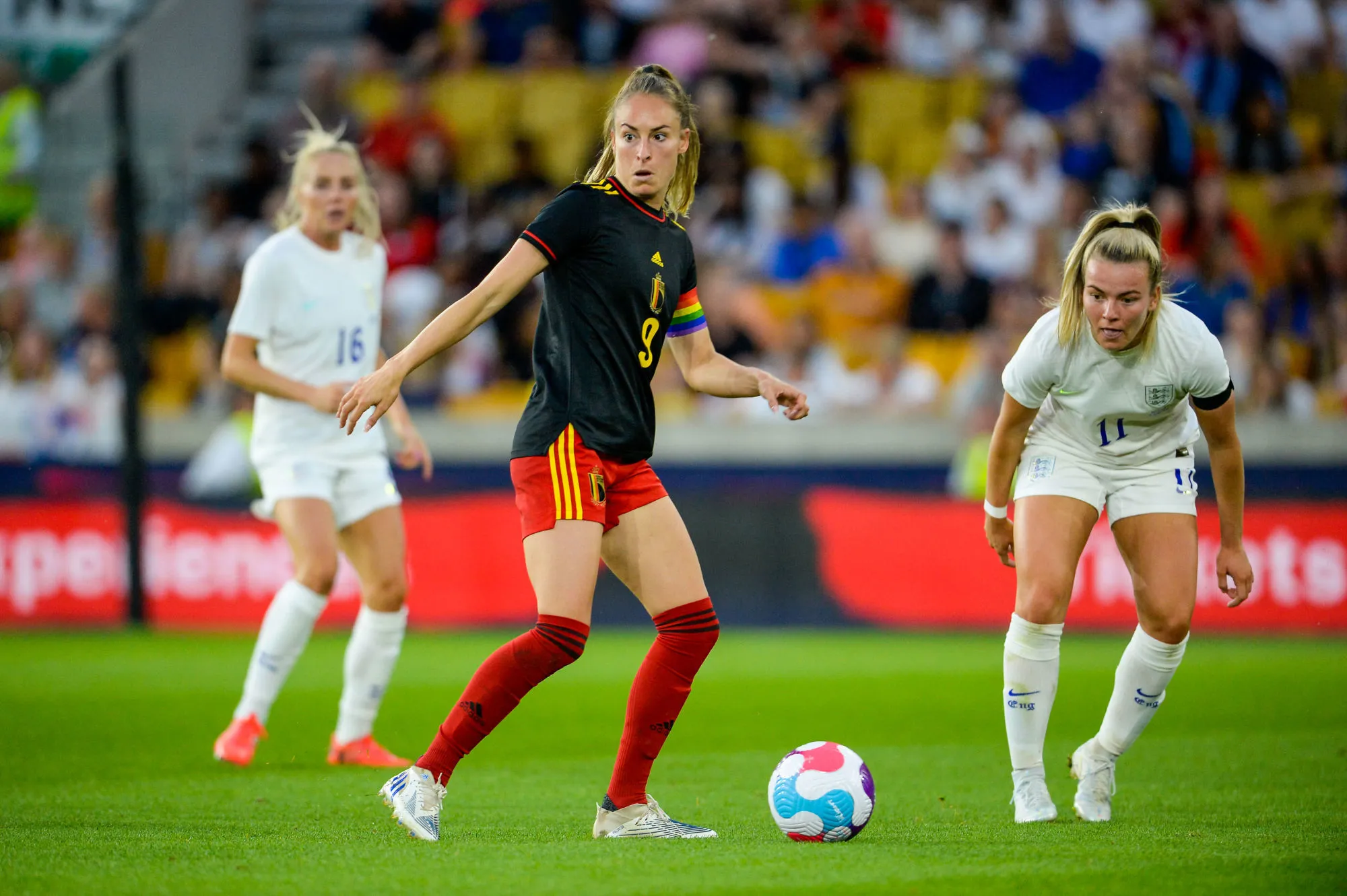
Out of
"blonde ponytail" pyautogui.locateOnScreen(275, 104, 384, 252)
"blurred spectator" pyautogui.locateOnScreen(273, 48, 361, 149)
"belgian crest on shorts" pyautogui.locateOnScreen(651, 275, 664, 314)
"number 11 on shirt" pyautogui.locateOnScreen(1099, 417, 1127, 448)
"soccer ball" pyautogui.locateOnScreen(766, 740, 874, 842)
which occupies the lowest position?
"soccer ball" pyautogui.locateOnScreen(766, 740, 874, 842)

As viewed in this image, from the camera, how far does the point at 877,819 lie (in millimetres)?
5664

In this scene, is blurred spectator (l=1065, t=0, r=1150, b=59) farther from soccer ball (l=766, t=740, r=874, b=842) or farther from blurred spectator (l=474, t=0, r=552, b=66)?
soccer ball (l=766, t=740, r=874, b=842)

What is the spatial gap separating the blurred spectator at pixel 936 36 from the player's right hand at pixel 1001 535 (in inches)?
491

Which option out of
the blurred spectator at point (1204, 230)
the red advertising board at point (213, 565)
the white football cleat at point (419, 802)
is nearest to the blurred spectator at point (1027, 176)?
the blurred spectator at point (1204, 230)

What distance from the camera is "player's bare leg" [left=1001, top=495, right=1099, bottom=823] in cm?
556

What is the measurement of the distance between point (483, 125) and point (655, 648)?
44.5 ft

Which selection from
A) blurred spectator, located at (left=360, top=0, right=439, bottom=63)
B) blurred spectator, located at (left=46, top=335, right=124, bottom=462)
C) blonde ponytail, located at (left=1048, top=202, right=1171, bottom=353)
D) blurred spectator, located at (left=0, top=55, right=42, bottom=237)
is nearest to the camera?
blonde ponytail, located at (left=1048, top=202, right=1171, bottom=353)

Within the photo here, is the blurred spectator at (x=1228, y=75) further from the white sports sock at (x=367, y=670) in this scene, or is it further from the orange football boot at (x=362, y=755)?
the orange football boot at (x=362, y=755)

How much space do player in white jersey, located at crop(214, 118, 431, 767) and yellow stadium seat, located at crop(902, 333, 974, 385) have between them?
8580mm

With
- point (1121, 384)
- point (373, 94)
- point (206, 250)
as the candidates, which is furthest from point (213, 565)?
point (1121, 384)

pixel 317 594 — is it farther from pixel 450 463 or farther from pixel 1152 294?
pixel 450 463

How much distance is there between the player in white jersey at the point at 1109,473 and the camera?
214 inches

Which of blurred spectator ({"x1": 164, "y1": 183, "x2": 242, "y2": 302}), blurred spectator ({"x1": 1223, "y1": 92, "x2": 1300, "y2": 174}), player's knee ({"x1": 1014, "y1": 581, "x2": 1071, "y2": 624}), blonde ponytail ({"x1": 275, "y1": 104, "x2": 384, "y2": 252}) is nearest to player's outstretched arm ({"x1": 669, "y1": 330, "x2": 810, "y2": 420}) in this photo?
player's knee ({"x1": 1014, "y1": 581, "x2": 1071, "y2": 624})

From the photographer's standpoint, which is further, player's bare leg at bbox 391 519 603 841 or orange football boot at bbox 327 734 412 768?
orange football boot at bbox 327 734 412 768
